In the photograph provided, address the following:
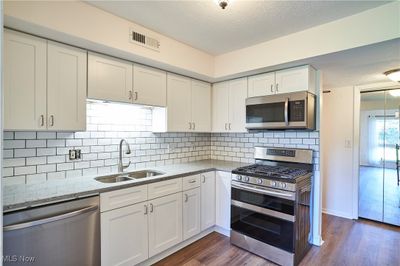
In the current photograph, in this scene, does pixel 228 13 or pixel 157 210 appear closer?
pixel 228 13

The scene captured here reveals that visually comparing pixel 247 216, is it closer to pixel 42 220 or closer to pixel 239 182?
pixel 239 182

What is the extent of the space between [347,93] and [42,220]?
4316 millimetres

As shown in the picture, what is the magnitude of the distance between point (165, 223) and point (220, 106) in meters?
1.85

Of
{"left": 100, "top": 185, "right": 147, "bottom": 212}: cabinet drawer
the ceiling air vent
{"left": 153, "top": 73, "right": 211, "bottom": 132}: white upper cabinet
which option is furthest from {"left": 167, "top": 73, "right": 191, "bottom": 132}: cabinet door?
{"left": 100, "top": 185, "right": 147, "bottom": 212}: cabinet drawer

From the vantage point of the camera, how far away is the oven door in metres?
2.22

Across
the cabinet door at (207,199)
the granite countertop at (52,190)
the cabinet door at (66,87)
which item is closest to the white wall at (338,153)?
the cabinet door at (207,199)

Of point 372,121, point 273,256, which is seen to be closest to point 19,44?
point 273,256

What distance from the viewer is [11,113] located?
65.2 inches

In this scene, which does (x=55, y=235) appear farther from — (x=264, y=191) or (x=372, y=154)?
(x=372, y=154)

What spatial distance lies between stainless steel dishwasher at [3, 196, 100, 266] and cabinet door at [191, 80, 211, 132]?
69.6 inches

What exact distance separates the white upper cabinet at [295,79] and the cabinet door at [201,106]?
1085mm

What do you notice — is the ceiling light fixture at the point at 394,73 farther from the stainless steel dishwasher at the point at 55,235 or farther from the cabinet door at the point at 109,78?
the stainless steel dishwasher at the point at 55,235

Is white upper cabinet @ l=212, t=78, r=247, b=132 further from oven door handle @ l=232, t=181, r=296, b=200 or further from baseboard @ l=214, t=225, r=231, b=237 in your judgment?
baseboard @ l=214, t=225, r=231, b=237

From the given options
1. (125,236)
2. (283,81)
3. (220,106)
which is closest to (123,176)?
(125,236)
